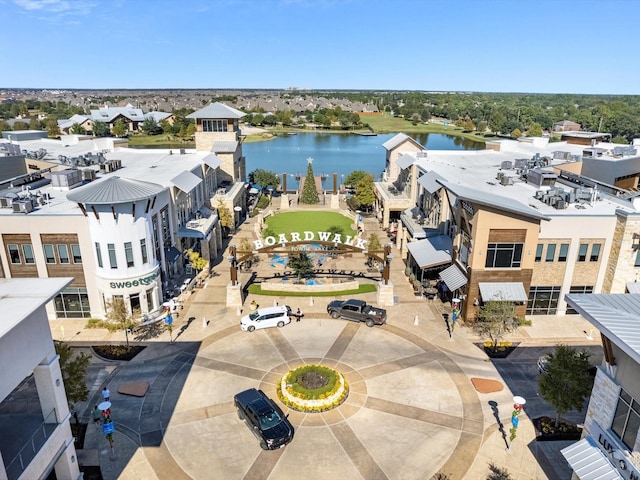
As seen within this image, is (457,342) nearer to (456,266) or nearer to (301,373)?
(456,266)

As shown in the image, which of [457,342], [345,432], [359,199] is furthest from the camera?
[359,199]

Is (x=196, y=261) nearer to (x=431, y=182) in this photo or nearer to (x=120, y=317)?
(x=120, y=317)

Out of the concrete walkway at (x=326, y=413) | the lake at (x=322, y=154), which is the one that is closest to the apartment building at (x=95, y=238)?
the concrete walkway at (x=326, y=413)

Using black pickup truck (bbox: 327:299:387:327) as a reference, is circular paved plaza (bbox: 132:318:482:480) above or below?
below

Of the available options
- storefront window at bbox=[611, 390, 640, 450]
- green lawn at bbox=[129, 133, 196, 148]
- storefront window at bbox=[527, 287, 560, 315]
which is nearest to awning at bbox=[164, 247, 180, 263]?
storefront window at bbox=[527, 287, 560, 315]

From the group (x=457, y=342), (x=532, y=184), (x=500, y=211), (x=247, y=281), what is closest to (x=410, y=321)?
(x=457, y=342)

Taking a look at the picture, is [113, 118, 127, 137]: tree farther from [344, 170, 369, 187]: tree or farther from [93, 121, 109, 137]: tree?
[344, 170, 369, 187]: tree
